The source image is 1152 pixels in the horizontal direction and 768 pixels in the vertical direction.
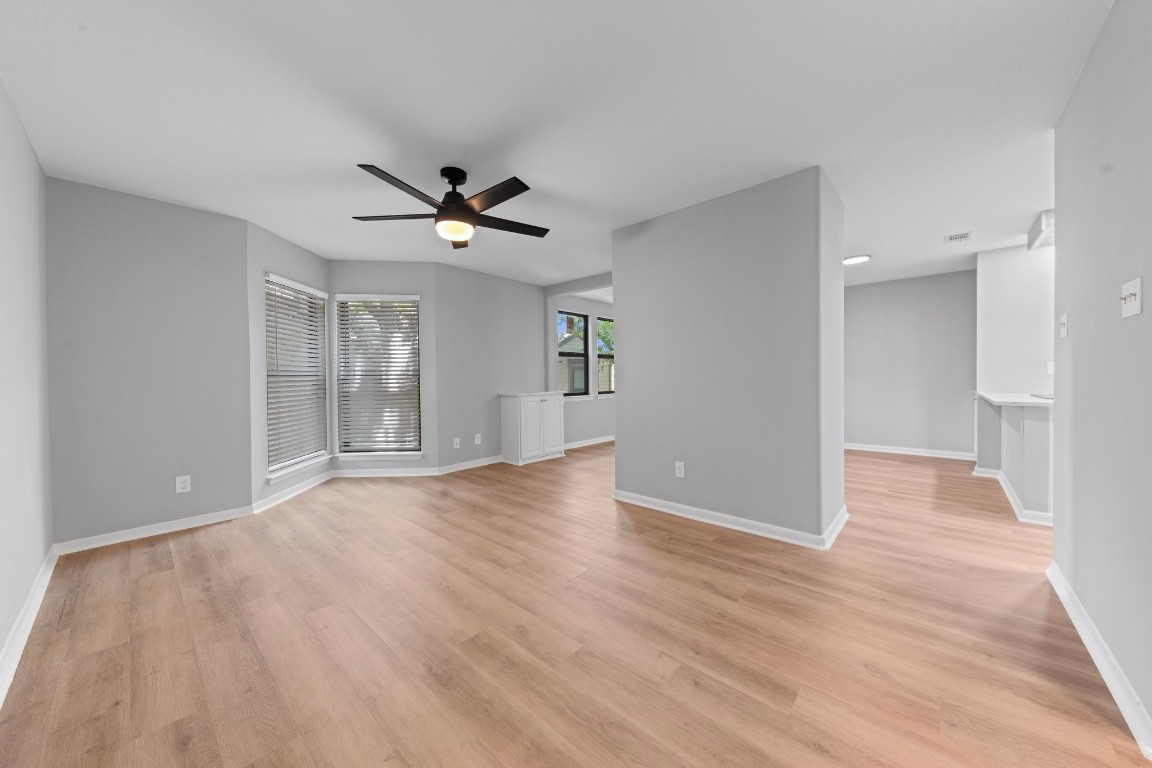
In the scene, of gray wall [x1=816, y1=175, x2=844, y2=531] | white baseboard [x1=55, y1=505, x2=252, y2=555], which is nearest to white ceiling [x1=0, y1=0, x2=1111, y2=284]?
gray wall [x1=816, y1=175, x2=844, y2=531]

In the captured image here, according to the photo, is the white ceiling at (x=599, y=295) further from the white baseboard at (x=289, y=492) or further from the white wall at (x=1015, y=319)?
the white wall at (x=1015, y=319)

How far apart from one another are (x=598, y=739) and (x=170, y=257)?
168 inches

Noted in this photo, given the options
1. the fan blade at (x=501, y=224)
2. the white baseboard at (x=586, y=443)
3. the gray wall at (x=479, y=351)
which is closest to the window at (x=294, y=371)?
the gray wall at (x=479, y=351)

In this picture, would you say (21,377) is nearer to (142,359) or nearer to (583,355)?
(142,359)

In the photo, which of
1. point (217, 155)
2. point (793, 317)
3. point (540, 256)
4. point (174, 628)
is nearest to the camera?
point (174, 628)

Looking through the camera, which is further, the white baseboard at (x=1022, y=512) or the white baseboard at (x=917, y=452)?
the white baseboard at (x=917, y=452)

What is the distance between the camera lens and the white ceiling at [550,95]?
1.56 metres

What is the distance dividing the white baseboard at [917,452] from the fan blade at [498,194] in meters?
6.14

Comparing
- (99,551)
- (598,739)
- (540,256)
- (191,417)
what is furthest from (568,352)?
(598,739)

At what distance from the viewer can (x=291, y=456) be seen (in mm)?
4230

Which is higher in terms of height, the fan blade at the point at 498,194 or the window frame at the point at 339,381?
the fan blade at the point at 498,194

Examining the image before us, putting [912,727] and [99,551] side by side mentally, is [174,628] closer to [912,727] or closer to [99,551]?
[99,551]

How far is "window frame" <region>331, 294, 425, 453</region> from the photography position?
477 centimetres

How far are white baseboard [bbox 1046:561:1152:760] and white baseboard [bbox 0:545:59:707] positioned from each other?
12.5 feet
